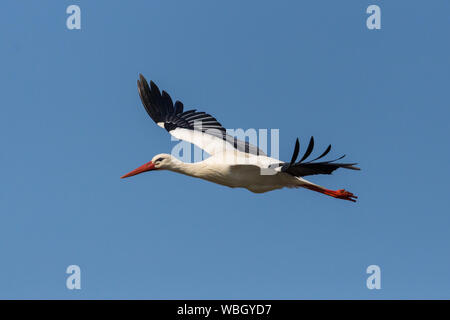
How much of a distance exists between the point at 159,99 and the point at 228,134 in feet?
4.86

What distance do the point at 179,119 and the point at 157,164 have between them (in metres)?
1.55

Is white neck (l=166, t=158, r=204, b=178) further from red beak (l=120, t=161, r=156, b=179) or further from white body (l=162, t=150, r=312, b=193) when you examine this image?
red beak (l=120, t=161, r=156, b=179)

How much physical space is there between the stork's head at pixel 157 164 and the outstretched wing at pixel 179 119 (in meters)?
0.72

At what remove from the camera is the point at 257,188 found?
1020 cm

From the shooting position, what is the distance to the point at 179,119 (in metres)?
12.2

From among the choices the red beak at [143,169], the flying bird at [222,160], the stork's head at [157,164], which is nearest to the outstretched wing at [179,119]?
the flying bird at [222,160]

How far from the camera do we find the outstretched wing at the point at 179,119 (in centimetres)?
1150

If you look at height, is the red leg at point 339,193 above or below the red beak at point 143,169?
below

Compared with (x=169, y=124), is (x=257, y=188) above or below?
below

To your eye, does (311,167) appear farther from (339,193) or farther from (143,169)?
(143,169)

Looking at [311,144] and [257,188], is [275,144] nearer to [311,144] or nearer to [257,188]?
[257,188]

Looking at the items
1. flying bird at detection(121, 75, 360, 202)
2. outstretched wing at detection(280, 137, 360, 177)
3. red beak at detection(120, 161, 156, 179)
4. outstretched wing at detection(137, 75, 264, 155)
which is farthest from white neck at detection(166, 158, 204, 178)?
outstretched wing at detection(280, 137, 360, 177)

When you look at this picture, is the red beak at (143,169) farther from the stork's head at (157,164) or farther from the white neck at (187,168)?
the white neck at (187,168)
